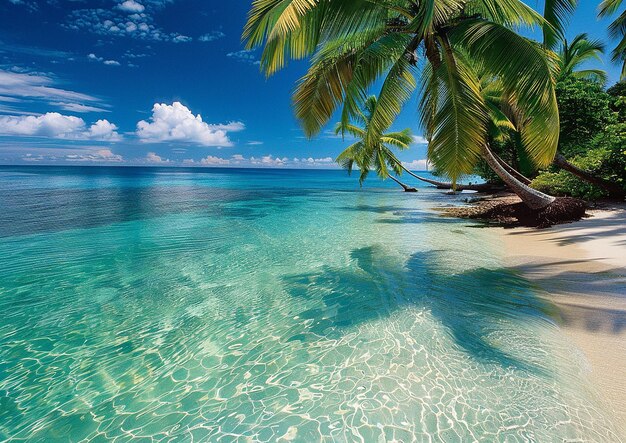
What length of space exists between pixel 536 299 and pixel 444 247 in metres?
3.60

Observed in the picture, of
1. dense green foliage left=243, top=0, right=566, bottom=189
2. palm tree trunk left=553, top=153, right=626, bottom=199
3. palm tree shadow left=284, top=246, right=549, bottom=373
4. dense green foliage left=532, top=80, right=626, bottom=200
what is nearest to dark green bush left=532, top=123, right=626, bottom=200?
dense green foliage left=532, top=80, right=626, bottom=200

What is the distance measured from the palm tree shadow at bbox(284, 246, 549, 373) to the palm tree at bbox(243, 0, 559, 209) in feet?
7.33

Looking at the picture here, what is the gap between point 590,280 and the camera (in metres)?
5.24

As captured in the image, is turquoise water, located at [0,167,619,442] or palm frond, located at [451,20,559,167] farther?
palm frond, located at [451,20,559,167]

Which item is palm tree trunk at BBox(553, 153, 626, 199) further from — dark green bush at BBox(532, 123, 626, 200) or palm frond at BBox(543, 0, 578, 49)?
palm frond at BBox(543, 0, 578, 49)

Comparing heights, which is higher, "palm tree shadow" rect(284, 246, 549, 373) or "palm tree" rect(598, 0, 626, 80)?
"palm tree" rect(598, 0, 626, 80)

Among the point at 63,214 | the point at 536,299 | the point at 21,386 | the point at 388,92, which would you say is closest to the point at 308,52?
the point at 388,92

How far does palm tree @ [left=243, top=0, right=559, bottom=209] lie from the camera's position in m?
5.77

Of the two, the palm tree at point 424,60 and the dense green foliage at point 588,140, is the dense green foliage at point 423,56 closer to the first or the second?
the palm tree at point 424,60

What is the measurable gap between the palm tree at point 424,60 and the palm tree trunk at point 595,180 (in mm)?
7667

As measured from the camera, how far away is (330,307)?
492 cm

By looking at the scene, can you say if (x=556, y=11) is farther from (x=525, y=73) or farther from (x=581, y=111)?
(x=581, y=111)

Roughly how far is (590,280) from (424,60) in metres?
6.46

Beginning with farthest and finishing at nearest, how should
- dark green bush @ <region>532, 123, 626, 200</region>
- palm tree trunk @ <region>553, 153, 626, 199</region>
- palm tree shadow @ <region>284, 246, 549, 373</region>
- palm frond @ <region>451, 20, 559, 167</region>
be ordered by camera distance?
1. palm tree trunk @ <region>553, 153, 626, 199</region>
2. dark green bush @ <region>532, 123, 626, 200</region>
3. palm frond @ <region>451, 20, 559, 167</region>
4. palm tree shadow @ <region>284, 246, 549, 373</region>
